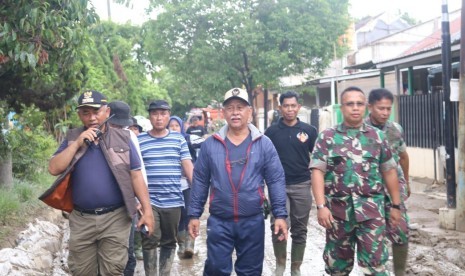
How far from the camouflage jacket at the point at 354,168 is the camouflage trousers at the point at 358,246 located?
0.08 metres

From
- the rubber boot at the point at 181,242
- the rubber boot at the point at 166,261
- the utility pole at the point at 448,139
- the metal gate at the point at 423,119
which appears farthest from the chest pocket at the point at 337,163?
the metal gate at the point at 423,119

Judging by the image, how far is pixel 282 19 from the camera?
22.8 metres

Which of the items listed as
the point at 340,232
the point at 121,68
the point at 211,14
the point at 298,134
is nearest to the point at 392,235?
the point at 340,232

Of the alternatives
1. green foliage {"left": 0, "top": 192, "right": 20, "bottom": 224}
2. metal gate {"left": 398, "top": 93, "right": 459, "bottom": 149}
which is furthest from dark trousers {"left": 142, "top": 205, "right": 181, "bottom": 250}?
metal gate {"left": 398, "top": 93, "right": 459, "bottom": 149}

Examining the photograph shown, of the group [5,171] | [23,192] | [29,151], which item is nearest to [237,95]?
[5,171]

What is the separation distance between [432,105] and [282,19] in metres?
9.76

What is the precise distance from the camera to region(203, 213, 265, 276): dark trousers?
5.00 meters

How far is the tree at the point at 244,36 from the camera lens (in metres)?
22.5

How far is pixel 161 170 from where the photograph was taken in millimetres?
6621

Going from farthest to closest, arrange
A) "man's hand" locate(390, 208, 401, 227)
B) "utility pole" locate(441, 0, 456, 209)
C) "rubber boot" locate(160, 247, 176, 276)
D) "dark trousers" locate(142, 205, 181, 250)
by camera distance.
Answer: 1. "utility pole" locate(441, 0, 456, 209)
2. "rubber boot" locate(160, 247, 176, 276)
3. "dark trousers" locate(142, 205, 181, 250)
4. "man's hand" locate(390, 208, 401, 227)

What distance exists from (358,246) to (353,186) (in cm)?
52

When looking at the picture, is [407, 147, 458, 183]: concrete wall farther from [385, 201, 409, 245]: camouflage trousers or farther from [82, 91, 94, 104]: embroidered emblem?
[82, 91, 94, 104]: embroidered emblem

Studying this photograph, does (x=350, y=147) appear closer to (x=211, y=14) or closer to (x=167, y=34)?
(x=211, y=14)

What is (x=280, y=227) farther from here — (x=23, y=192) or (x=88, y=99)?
(x=23, y=192)
